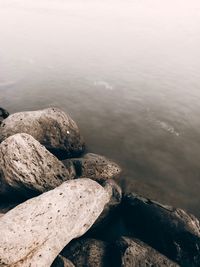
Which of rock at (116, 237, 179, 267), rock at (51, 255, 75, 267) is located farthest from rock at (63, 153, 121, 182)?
rock at (51, 255, 75, 267)

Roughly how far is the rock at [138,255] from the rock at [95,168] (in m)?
4.46

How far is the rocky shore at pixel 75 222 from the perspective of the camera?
34.1 ft

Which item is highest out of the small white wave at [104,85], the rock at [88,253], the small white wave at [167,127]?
the small white wave at [104,85]

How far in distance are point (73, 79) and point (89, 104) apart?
8969 millimetres

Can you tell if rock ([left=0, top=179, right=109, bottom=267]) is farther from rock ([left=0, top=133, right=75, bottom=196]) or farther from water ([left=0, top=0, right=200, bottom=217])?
water ([left=0, top=0, right=200, bottom=217])

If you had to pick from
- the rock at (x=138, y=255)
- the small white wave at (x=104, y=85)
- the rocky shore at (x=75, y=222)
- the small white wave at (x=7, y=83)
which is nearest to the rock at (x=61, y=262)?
the rocky shore at (x=75, y=222)

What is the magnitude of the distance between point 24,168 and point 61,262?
427cm

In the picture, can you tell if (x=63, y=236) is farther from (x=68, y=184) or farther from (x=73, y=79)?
(x=73, y=79)

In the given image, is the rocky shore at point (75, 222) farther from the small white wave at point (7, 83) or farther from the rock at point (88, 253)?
the small white wave at point (7, 83)

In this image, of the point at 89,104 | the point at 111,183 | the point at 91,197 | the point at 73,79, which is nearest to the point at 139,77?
the point at 73,79

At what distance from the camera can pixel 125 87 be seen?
33156mm

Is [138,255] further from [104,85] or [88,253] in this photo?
[104,85]

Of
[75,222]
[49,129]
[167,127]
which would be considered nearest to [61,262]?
[75,222]

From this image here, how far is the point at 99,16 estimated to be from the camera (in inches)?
3526
